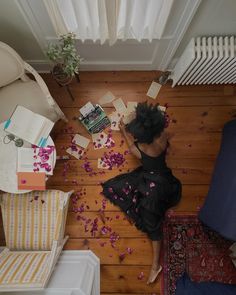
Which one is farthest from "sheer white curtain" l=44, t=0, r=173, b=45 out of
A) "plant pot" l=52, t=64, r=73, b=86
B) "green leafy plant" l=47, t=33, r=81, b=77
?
"plant pot" l=52, t=64, r=73, b=86

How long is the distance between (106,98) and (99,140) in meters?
0.39

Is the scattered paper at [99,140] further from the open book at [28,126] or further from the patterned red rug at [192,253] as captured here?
the patterned red rug at [192,253]

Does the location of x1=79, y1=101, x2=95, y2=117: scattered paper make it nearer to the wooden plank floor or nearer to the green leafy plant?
the wooden plank floor

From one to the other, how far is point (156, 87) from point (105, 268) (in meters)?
1.64

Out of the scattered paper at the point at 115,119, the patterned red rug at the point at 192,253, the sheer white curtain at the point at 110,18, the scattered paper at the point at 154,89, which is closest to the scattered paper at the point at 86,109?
the scattered paper at the point at 115,119

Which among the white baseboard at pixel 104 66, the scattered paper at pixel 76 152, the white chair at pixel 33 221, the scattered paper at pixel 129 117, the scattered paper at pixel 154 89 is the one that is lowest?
the white chair at pixel 33 221

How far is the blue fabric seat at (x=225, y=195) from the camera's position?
1750 mm

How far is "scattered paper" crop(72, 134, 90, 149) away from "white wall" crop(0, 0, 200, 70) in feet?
2.06

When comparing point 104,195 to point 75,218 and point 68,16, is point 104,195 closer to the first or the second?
point 75,218

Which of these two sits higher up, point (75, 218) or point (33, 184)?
point (33, 184)

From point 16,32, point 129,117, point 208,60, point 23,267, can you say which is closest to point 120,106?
point 129,117

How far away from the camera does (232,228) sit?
175cm

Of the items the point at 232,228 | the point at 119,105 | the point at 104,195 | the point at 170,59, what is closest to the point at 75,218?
the point at 104,195

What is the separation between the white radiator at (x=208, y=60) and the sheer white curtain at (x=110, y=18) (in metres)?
0.28
